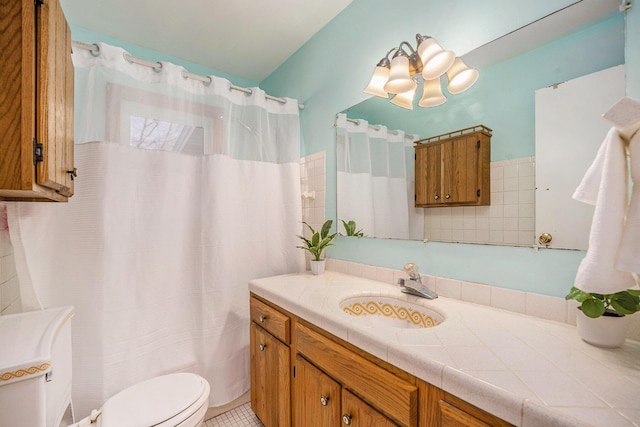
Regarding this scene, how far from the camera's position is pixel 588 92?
814 millimetres

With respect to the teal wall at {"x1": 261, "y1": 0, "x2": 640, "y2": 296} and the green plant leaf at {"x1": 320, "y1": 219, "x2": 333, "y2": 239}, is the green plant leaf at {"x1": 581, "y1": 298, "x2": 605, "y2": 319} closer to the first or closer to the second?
the teal wall at {"x1": 261, "y1": 0, "x2": 640, "y2": 296}

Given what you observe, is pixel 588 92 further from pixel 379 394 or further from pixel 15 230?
pixel 15 230

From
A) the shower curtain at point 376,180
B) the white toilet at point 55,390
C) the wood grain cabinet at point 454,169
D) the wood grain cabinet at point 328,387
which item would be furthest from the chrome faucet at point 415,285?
the white toilet at point 55,390

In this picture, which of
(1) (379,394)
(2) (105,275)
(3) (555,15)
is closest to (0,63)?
(2) (105,275)

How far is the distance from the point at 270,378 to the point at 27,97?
1.36 meters

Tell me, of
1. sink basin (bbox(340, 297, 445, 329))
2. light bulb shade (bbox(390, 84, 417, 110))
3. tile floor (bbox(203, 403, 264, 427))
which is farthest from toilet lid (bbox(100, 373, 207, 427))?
light bulb shade (bbox(390, 84, 417, 110))

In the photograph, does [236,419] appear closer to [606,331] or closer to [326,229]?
[326,229]

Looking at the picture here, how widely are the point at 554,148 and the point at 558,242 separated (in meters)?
0.30

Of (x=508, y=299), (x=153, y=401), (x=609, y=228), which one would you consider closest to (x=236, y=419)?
(x=153, y=401)

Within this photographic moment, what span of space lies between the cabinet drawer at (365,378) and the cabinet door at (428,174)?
0.73 meters

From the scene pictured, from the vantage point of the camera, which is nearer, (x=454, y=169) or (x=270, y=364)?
(x=454, y=169)

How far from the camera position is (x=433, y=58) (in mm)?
1110

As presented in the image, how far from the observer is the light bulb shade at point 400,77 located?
1191 millimetres

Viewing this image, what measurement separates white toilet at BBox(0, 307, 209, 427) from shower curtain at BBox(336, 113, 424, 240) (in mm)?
1154
